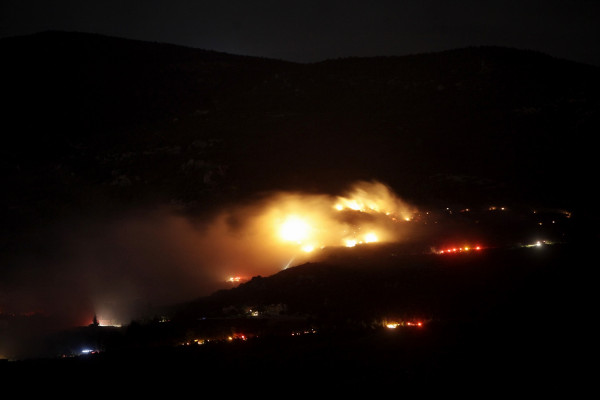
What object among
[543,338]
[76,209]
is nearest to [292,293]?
[543,338]

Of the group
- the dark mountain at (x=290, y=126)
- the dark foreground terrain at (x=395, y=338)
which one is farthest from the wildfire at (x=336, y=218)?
the dark foreground terrain at (x=395, y=338)

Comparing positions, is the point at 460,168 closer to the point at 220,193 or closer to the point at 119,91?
the point at 220,193

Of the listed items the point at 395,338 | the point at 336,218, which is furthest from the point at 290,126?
the point at 395,338

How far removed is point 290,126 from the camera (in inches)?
2306

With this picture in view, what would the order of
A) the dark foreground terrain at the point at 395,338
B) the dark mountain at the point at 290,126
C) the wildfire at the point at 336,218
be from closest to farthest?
the dark foreground terrain at the point at 395,338 < the wildfire at the point at 336,218 < the dark mountain at the point at 290,126

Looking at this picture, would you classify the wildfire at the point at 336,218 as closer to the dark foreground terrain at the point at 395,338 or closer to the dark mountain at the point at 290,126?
the dark mountain at the point at 290,126

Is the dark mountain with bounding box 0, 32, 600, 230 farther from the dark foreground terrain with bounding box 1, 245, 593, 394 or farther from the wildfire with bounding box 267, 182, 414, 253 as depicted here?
the dark foreground terrain with bounding box 1, 245, 593, 394

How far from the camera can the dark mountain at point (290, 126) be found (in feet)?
137

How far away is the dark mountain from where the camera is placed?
41.9 m

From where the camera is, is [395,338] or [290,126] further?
[290,126]

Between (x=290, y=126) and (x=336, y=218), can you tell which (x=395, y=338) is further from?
(x=290, y=126)

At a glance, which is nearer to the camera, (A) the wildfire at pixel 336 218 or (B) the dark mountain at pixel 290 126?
(A) the wildfire at pixel 336 218

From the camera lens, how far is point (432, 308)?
671 inches

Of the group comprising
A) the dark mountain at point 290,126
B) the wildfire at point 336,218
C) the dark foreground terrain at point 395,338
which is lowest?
the dark foreground terrain at point 395,338
